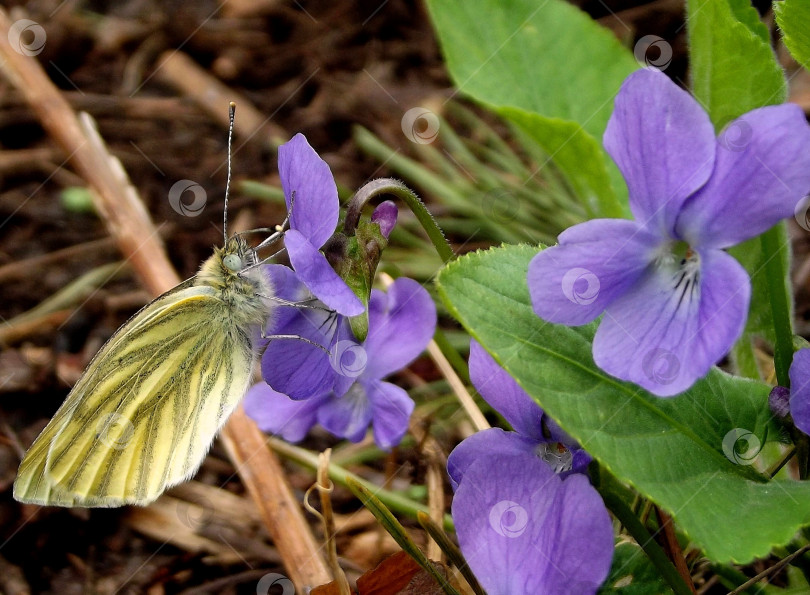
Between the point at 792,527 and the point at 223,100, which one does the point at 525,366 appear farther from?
the point at 223,100

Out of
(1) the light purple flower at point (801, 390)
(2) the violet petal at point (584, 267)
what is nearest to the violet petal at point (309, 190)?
(2) the violet petal at point (584, 267)

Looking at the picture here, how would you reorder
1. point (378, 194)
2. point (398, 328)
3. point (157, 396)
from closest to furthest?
point (378, 194)
point (398, 328)
point (157, 396)

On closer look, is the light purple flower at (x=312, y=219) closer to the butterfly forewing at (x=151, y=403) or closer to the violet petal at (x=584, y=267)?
the violet petal at (x=584, y=267)

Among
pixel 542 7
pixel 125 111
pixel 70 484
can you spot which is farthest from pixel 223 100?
pixel 70 484

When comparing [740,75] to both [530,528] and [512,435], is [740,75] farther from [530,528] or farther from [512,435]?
[530,528]

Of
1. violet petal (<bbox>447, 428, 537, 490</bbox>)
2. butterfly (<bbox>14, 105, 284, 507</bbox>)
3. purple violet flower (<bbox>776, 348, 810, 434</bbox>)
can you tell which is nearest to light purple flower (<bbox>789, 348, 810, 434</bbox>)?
purple violet flower (<bbox>776, 348, 810, 434</bbox>)

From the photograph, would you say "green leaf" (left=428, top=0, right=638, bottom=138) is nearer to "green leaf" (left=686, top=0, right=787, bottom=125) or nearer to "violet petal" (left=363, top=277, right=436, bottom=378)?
"green leaf" (left=686, top=0, right=787, bottom=125)

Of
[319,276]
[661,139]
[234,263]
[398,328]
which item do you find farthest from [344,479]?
[661,139]
